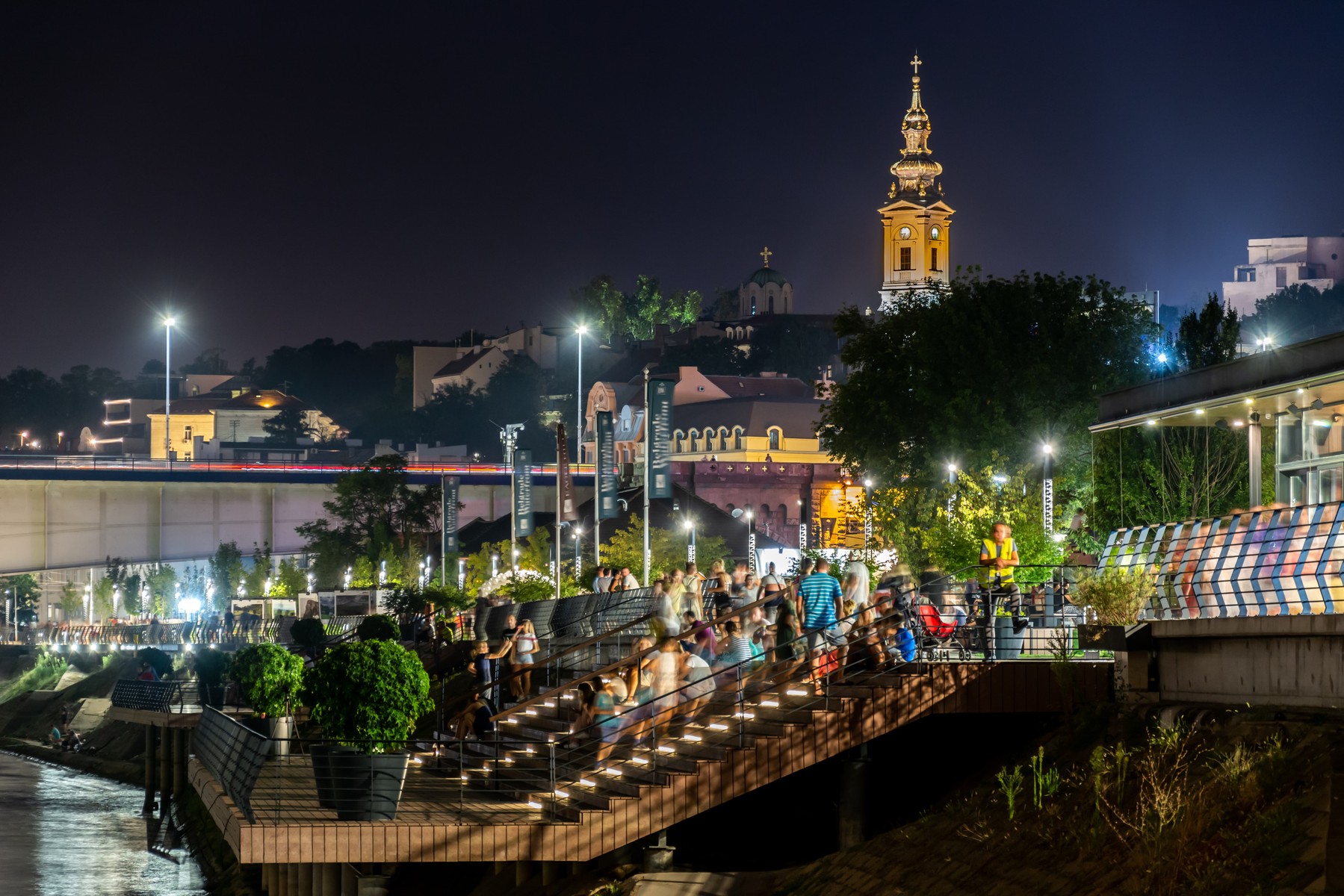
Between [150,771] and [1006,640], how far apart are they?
1091 inches

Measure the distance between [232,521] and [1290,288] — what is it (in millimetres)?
77714

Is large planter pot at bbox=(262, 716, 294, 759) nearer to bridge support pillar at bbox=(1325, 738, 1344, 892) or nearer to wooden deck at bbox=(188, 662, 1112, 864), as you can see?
wooden deck at bbox=(188, 662, 1112, 864)

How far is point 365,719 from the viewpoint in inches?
801

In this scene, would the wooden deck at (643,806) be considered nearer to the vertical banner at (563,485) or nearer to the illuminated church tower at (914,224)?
the vertical banner at (563,485)

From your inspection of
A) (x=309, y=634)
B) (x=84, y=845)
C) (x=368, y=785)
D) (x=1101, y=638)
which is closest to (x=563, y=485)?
(x=309, y=634)

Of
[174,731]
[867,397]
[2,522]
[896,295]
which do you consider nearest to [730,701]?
[174,731]

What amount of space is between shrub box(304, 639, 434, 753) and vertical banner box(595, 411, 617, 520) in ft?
88.2

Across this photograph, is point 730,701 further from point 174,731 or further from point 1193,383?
point 174,731

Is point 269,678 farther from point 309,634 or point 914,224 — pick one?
point 914,224

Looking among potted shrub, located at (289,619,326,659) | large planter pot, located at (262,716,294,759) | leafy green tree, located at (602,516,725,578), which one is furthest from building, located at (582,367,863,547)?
large planter pot, located at (262,716,294,759)

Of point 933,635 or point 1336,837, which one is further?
point 933,635

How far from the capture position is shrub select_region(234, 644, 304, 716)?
28828 mm

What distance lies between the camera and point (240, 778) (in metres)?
21.7

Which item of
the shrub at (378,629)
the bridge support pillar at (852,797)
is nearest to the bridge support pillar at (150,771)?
the shrub at (378,629)
